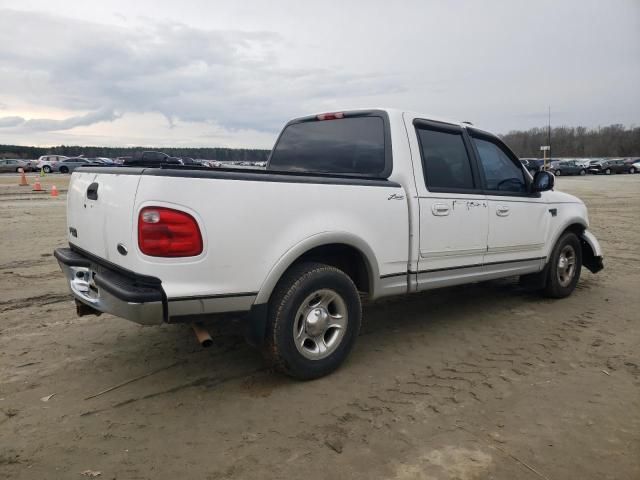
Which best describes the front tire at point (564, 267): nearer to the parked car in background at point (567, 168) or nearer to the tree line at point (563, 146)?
the parked car in background at point (567, 168)

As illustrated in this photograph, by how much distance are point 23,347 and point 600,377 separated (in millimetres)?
4462

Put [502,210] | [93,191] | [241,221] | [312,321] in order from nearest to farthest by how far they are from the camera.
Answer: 1. [241,221]
2. [93,191]
3. [312,321]
4. [502,210]

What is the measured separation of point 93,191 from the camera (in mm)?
3377

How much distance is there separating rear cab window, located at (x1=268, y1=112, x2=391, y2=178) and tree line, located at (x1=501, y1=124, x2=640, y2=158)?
95.5 metres

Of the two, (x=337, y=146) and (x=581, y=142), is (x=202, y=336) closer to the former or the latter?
(x=337, y=146)

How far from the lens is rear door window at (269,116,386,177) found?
14.0 feet

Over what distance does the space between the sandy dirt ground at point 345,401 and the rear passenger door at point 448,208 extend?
0.66 metres

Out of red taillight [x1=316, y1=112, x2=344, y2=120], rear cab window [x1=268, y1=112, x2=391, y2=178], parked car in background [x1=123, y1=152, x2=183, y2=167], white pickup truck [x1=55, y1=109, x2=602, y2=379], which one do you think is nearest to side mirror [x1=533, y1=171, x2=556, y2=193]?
white pickup truck [x1=55, y1=109, x2=602, y2=379]

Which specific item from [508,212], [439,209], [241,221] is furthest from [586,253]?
[241,221]

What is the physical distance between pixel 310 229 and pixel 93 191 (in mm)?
1456

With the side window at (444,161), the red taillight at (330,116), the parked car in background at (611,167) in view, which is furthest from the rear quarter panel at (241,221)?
the parked car in background at (611,167)

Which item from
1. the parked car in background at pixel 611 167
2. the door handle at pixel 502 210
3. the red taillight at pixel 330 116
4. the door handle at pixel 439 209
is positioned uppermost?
the parked car in background at pixel 611 167

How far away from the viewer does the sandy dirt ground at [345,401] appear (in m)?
2.63

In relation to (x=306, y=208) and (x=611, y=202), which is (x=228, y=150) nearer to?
(x=611, y=202)
